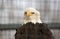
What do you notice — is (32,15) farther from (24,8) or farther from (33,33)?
(33,33)

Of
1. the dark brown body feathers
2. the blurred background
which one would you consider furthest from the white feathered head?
the dark brown body feathers

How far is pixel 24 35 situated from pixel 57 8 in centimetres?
45

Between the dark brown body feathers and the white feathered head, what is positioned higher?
the white feathered head

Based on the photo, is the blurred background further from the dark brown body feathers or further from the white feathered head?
the dark brown body feathers

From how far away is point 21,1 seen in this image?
1.15 meters

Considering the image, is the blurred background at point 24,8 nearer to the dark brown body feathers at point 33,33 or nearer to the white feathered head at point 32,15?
the white feathered head at point 32,15

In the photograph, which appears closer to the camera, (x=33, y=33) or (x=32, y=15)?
(x=33, y=33)

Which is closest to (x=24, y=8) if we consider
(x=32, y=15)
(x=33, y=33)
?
(x=32, y=15)

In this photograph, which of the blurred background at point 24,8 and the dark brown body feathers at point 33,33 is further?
the blurred background at point 24,8

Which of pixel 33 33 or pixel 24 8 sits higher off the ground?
pixel 24 8

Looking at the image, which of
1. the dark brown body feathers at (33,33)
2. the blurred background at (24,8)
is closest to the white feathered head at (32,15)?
the blurred background at (24,8)

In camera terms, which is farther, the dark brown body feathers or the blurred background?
the blurred background

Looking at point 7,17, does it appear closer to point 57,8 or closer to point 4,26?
point 4,26

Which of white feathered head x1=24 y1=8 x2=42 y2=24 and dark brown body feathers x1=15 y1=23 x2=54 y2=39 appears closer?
dark brown body feathers x1=15 y1=23 x2=54 y2=39
